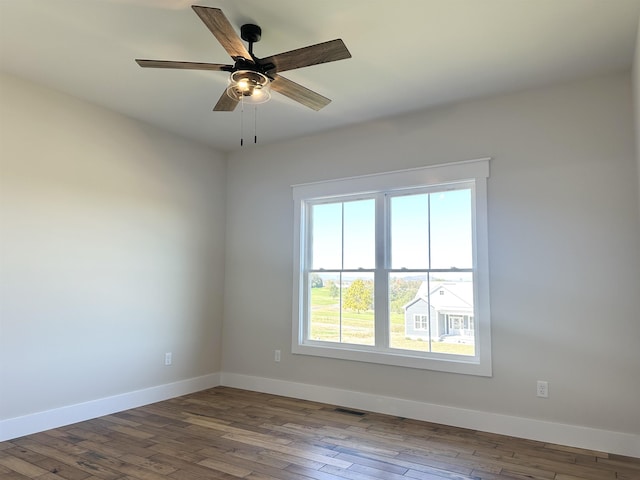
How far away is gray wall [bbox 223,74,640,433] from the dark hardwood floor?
34 cm

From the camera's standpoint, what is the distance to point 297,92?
9.25 feet

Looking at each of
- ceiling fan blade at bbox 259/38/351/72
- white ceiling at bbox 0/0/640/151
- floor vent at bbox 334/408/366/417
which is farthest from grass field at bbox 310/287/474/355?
ceiling fan blade at bbox 259/38/351/72

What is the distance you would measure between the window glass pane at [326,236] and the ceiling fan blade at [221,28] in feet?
7.53

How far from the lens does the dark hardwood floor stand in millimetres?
2688

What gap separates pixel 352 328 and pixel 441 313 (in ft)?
2.97

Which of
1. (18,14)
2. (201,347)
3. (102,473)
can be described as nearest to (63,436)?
(102,473)

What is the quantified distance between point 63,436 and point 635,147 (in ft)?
15.5

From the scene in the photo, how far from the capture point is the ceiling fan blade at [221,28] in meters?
2.01

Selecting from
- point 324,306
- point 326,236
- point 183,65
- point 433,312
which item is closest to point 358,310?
point 324,306

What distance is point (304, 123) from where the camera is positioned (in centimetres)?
430

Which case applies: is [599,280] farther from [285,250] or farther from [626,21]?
[285,250]

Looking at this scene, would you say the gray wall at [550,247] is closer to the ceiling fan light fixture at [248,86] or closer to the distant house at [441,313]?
the distant house at [441,313]

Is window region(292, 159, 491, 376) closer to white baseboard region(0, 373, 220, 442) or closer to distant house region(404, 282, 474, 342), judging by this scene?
distant house region(404, 282, 474, 342)

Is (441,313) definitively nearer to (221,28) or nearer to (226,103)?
(226,103)
